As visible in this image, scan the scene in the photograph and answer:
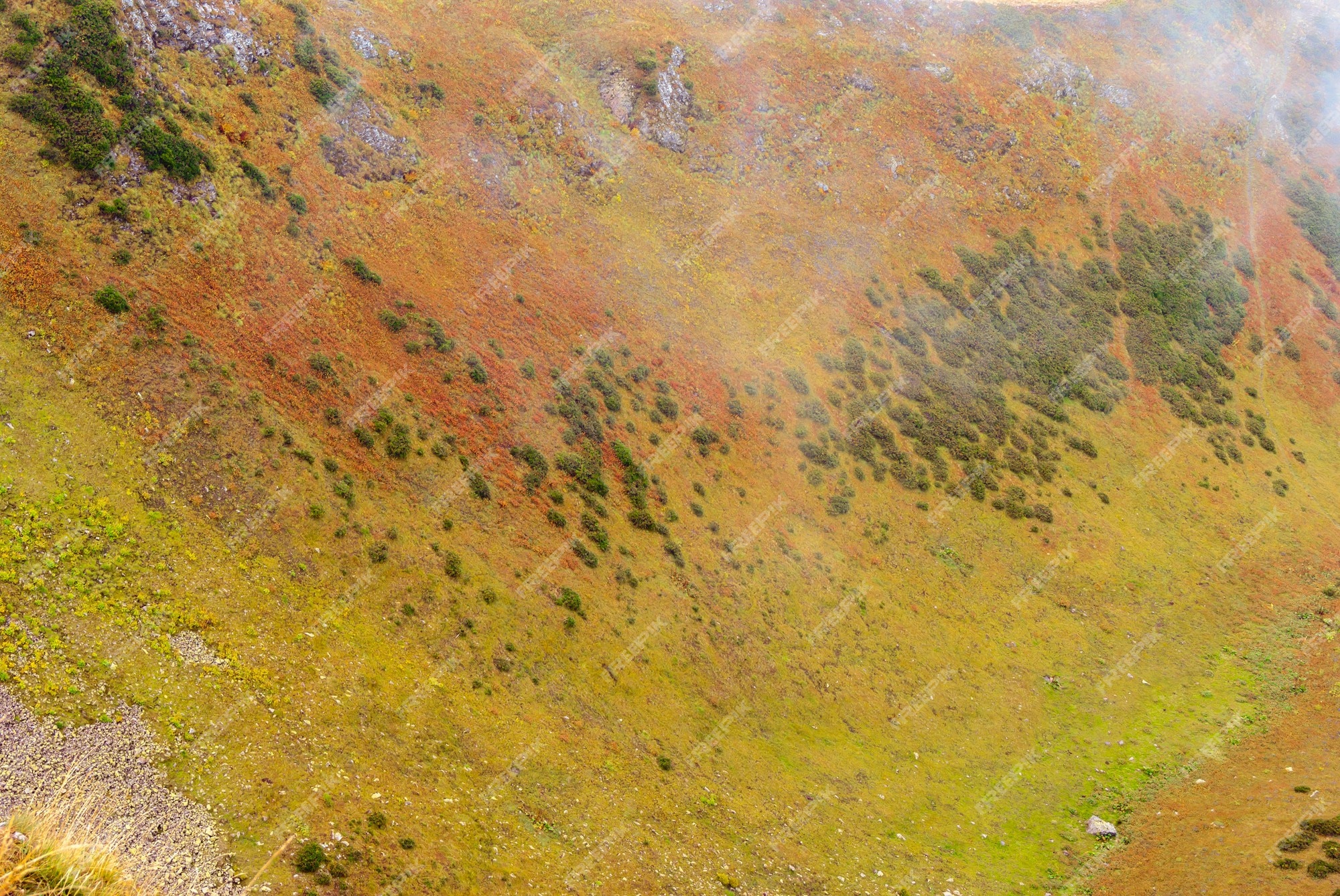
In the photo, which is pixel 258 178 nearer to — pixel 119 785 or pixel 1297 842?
pixel 119 785

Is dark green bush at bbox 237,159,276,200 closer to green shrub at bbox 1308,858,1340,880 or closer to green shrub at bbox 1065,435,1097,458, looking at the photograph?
green shrub at bbox 1308,858,1340,880

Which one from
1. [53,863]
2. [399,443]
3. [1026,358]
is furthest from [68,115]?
[1026,358]

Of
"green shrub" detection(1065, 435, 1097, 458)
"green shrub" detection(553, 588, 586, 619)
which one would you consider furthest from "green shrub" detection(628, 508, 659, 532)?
"green shrub" detection(1065, 435, 1097, 458)

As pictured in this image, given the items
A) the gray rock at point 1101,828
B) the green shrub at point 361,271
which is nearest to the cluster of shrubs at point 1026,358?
the gray rock at point 1101,828

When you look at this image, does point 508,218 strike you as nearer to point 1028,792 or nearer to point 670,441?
point 670,441

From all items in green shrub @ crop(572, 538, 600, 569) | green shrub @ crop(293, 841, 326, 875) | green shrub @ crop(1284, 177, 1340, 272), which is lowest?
green shrub @ crop(293, 841, 326, 875)

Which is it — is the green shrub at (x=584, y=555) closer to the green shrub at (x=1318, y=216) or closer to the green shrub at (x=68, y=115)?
the green shrub at (x=68, y=115)
